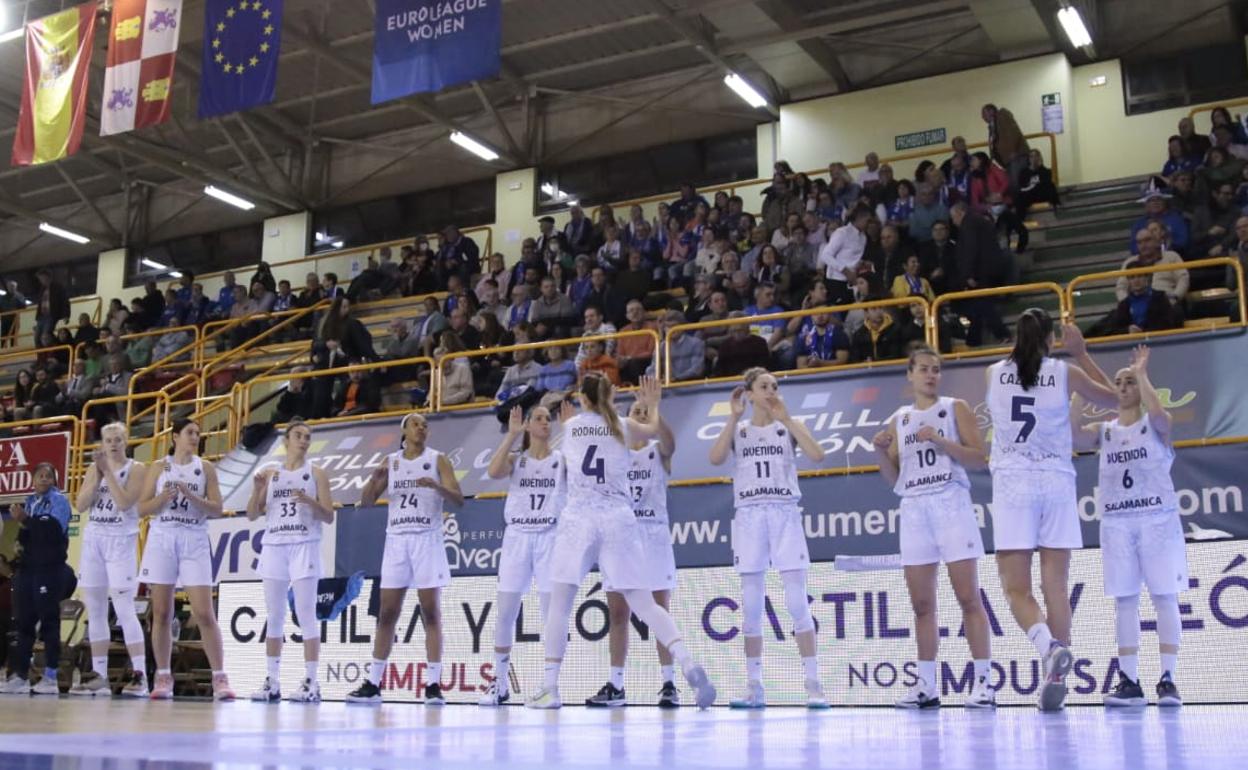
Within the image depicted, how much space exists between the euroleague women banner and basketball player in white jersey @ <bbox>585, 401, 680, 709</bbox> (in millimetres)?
2682

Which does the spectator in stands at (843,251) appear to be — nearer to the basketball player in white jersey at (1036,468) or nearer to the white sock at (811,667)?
the white sock at (811,667)

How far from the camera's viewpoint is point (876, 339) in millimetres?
12773

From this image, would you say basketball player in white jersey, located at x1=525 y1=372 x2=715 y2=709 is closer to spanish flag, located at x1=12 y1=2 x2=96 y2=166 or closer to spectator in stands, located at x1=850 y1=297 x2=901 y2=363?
spectator in stands, located at x1=850 y1=297 x2=901 y2=363

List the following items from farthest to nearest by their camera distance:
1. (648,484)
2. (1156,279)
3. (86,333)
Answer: (86,333), (1156,279), (648,484)

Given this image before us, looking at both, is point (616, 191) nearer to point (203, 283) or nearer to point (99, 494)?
point (203, 283)

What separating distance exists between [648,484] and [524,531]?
1.29 meters

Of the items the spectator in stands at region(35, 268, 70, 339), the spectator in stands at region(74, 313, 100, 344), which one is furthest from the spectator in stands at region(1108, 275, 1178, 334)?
the spectator in stands at region(35, 268, 70, 339)

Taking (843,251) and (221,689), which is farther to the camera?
(843,251)

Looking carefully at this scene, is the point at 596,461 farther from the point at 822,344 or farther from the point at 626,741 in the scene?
the point at 822,344

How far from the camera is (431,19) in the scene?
14.1m

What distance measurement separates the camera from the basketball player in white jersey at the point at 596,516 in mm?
7738

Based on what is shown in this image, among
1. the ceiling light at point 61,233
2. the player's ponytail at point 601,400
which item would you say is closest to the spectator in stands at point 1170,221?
the player's ponytail at point 601,400

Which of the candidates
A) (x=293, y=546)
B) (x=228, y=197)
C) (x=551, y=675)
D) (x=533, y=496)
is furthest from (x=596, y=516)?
(x=228, y=197)

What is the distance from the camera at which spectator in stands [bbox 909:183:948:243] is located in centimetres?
1645
